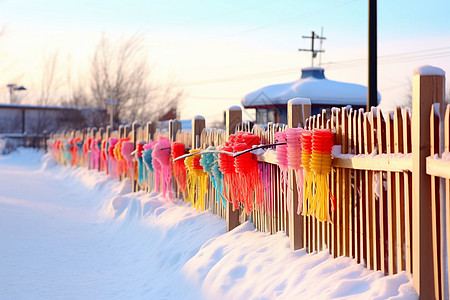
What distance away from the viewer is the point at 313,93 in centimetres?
2644

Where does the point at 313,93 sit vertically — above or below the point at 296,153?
above

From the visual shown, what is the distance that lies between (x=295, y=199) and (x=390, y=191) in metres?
1.63

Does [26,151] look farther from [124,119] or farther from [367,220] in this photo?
[367,220]

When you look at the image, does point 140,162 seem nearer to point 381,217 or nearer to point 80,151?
point 381,217

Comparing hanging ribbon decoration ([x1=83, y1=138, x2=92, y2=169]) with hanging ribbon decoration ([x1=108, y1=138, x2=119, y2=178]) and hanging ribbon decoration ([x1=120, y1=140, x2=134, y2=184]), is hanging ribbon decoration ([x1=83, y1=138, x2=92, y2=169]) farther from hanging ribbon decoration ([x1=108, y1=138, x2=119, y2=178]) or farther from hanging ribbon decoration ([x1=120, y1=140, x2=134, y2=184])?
Answer: hanging ribbon decoration ([x1=120, y1=140, x2=134, y2=184])

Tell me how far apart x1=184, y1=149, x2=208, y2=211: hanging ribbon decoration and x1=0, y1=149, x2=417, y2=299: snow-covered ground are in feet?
0.82

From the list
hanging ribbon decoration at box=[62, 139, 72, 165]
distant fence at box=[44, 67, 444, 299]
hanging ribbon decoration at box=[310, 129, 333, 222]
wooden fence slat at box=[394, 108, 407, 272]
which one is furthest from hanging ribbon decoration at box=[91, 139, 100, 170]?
wooden fence slat at box=[394, 108, 407, 272]

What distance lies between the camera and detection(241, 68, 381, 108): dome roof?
2644 centimetres

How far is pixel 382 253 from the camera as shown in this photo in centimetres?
383

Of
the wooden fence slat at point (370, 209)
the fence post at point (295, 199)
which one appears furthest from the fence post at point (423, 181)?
the fence post at point (295, 199)

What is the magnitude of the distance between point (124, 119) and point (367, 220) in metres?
42.0

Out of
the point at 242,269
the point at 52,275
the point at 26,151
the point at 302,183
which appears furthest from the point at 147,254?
the point at 26,151

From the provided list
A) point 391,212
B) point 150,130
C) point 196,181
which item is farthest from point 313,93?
point 391,212

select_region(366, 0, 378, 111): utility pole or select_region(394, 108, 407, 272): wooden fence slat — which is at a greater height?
select_region(366, 0, 378, 111): utility pole
